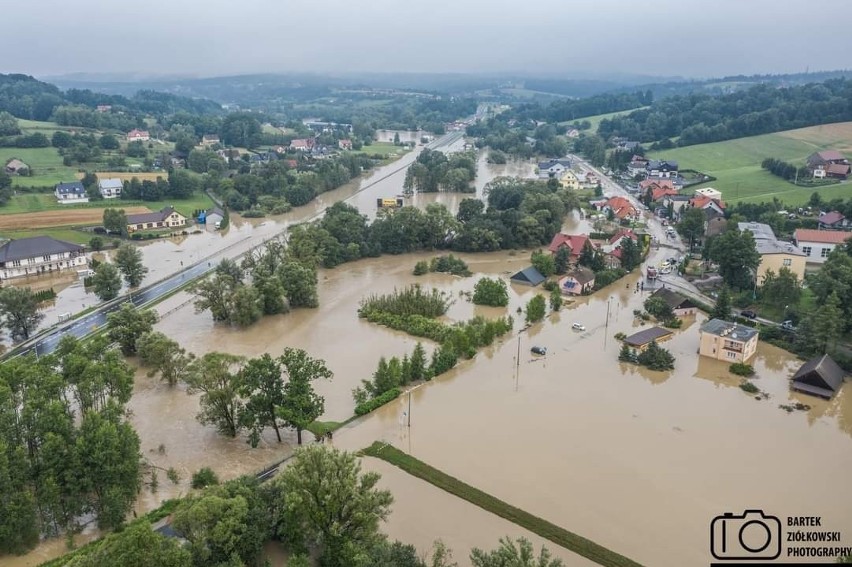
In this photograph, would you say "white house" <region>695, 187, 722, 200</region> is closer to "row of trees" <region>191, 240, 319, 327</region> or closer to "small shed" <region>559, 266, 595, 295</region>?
"small shed" <region>559, 266, 595, 295</region>

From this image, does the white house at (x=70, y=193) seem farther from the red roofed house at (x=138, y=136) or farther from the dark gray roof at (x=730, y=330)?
the dark gray roof at (x=730, y=330)

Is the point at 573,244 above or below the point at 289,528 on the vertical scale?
above

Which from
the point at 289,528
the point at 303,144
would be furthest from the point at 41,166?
the point at 289,528

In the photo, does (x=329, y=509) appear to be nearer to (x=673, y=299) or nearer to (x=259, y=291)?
(x=259, y=291)

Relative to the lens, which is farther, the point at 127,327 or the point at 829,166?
the point at 829,166

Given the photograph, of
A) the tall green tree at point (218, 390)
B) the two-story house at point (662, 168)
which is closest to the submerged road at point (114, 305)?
the tall green tree at point (218, 390)

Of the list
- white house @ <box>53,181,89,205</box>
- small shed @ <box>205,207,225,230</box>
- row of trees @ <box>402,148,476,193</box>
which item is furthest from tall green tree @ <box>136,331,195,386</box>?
row of trees @ <box>402,148,476,193</box>
